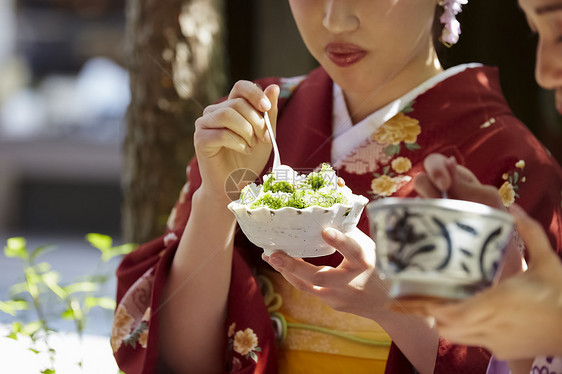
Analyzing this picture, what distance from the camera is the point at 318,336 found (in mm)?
1256

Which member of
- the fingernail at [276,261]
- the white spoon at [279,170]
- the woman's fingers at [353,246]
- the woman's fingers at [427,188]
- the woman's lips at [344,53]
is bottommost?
the fingernail at [276,261]

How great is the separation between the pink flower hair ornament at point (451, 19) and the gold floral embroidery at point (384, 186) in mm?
243

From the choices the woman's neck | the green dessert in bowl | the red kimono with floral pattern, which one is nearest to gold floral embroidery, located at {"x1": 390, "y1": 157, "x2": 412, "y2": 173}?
the red kimono with floral pattern

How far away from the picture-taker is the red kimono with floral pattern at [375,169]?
114 centimetres

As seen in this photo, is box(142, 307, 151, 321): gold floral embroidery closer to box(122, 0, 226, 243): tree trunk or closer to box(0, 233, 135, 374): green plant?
box(0, 233, 135, 374): green plant

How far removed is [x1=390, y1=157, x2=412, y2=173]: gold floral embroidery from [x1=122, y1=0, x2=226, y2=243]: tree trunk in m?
0.85

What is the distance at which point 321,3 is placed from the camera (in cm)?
110

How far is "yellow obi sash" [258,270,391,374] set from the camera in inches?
47.8

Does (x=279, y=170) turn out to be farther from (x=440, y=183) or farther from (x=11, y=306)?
(x=11, y=306)

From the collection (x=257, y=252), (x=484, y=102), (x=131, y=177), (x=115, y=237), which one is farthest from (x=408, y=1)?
(x=115, y=237)

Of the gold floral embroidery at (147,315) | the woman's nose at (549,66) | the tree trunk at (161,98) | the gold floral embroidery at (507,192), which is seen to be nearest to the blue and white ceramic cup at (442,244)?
the woman's nose at (549,66)

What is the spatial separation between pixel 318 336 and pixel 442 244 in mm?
641

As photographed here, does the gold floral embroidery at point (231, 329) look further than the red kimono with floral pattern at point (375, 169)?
Yes

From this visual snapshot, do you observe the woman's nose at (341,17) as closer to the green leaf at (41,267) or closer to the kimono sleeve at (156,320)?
the kimono sleeve at (156,320)
